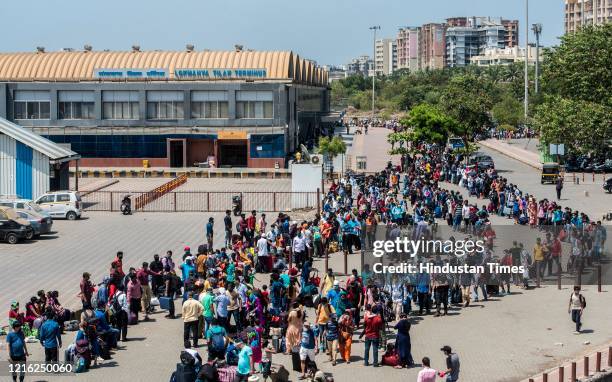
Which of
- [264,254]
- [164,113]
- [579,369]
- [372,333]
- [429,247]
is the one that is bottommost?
[579,369]

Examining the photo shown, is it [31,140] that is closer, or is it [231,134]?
[31,140]

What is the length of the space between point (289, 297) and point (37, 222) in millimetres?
16068

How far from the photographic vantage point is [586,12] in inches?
7121

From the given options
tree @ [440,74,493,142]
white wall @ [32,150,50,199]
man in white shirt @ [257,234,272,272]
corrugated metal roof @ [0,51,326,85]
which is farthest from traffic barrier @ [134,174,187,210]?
tree @ [440,74,493,142]

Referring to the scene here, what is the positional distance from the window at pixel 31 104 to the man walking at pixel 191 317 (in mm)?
47186

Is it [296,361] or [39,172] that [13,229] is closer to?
[39,172]

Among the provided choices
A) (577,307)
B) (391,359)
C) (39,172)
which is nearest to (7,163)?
(39,172)

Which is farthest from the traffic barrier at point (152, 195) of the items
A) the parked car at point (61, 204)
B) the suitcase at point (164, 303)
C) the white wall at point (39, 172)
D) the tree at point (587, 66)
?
the tree at point (587, 66)

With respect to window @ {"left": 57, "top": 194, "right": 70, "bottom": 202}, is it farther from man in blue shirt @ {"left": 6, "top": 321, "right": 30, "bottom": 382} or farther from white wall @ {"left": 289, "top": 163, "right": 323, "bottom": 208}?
man in blue shirt @ {"left": 6, "top": 321, "right": 30, "bottom": 382}

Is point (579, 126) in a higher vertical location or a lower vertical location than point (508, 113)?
lower

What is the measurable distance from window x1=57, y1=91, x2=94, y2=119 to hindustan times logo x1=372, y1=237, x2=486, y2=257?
4219cm

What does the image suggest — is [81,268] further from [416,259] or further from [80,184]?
[80,184]

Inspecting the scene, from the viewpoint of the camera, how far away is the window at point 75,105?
6500 cm

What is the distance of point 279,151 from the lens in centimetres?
6391
